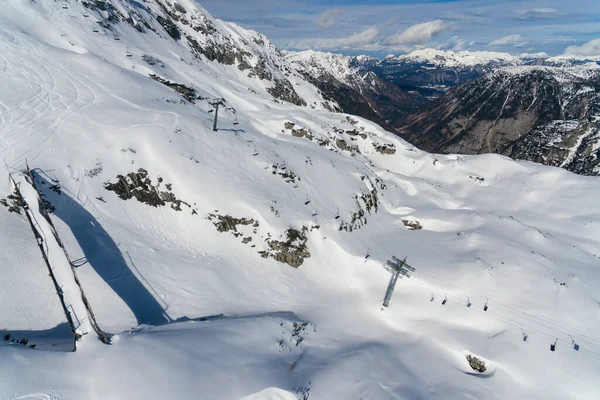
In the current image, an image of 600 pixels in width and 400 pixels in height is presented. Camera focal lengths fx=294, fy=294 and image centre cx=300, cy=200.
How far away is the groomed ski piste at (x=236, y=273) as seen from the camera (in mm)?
11132

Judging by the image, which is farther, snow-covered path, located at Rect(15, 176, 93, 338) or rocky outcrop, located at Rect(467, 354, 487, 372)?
rocky outcrop, located at Rect(467, 354, 487, 372)

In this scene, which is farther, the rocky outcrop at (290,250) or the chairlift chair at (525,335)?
the rocky outcrop at (290,250)

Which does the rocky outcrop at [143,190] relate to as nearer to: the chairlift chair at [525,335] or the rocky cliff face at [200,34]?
the chairlift chair at [525,335]

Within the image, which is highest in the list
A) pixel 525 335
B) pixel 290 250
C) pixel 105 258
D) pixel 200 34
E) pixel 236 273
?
pixel 200 34

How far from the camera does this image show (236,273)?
2044 centimetres

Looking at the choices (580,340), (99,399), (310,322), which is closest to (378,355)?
(310,322)

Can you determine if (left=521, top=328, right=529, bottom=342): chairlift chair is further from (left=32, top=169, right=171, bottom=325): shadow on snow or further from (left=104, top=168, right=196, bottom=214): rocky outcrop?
(left=104, top=168, right=196, bottom=214): rocky outcrop

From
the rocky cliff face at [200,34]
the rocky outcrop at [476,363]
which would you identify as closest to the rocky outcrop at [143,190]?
the rocky outcrop at [476,363]

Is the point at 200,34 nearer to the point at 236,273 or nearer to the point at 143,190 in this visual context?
the point at 143,190

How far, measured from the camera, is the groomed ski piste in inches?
438

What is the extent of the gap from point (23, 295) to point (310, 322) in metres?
14.1

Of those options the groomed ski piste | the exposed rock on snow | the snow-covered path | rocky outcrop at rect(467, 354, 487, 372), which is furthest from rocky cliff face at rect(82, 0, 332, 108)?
rocky outcrop at rect(467, 354, 487, 372)

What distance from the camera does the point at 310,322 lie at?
1792 cm

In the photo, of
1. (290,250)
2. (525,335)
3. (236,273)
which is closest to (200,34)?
(290,250)
